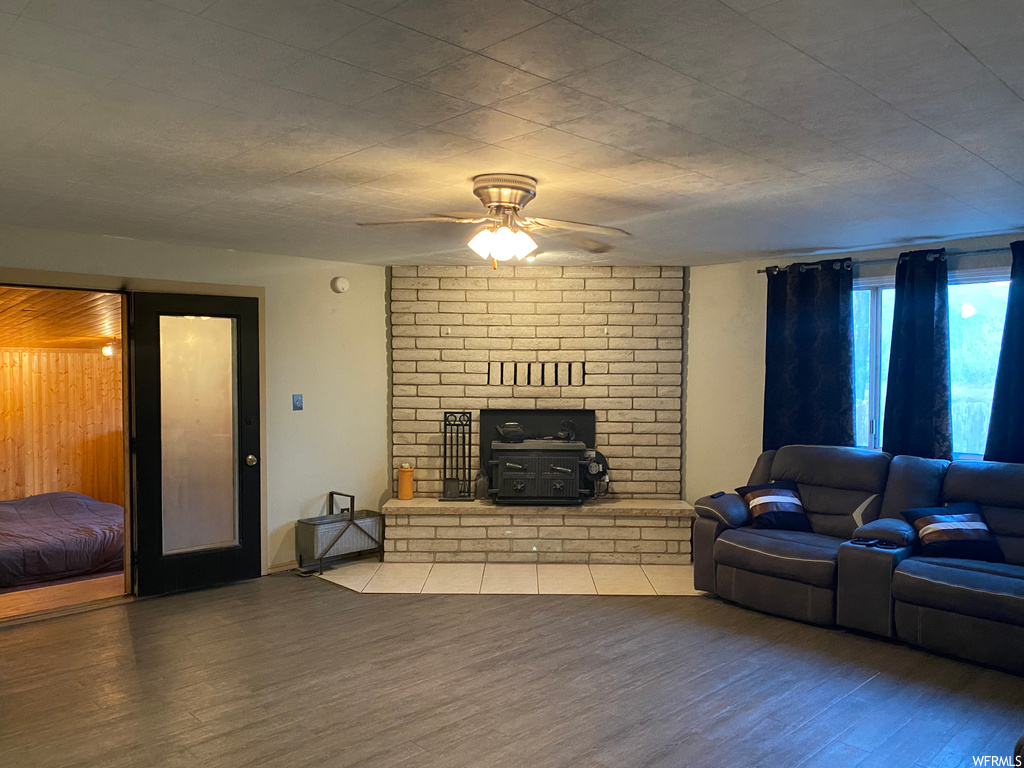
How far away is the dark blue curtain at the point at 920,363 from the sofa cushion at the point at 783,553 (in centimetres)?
89

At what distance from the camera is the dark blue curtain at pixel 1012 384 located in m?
4.53

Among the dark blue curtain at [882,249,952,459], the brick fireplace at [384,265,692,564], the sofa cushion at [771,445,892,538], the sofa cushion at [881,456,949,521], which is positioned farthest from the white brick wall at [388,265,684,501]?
the sofa cushion at [881,456,949,521]

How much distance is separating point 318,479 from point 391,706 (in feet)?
9.20

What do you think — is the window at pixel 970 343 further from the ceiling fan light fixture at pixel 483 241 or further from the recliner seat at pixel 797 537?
the ceiling fan light fixture at pixel 483 241

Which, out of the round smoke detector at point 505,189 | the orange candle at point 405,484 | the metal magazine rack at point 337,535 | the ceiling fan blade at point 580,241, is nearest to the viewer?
the round smoke detector at point 505,189

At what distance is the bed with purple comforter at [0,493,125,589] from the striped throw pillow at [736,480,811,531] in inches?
181

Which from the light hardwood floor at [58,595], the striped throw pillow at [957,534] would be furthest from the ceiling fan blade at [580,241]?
the light hardwood floor at [58,595]

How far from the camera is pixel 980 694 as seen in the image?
3445mm

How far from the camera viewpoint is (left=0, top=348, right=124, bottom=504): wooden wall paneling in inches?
313

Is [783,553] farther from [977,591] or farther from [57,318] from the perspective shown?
[57,318]

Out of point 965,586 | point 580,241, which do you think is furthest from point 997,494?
point 580,241

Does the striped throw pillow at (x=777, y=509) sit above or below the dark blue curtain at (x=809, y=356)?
below

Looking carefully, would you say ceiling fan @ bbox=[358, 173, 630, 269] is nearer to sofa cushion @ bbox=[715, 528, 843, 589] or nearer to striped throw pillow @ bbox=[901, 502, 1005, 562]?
sofa cushion @ bbox=[715, 528, 843, 589]

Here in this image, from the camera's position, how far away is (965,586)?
12.4 feet
